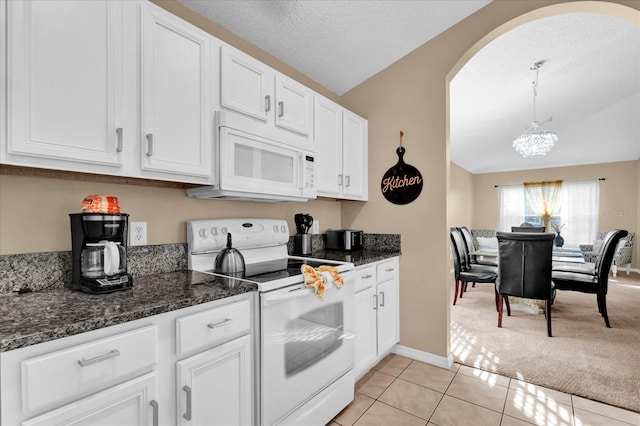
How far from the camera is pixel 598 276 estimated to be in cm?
326

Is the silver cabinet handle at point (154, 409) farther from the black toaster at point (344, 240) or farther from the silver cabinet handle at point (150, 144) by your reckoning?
the black toaster at point (344, 240)

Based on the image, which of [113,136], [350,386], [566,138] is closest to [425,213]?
[350,386]

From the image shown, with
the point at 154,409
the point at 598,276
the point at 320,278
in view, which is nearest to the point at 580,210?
the point at 598,276

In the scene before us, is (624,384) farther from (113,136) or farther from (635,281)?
(635,281)

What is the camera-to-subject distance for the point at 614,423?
179 cm

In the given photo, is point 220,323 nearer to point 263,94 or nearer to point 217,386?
point 217,386

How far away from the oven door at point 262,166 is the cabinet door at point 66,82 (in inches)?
20.0

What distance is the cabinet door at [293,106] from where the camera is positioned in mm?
2031

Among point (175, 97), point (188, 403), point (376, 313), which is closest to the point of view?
point (188, 403)

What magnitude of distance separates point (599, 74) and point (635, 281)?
4.27 m

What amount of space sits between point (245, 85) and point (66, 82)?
88cm

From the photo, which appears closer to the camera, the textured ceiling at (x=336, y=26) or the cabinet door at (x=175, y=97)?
the cabinet door at (x=175, y=97)

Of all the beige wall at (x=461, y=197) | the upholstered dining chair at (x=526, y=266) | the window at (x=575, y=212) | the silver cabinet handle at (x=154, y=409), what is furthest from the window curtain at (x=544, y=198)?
the silver cabinet handle at (x=154, y=409)

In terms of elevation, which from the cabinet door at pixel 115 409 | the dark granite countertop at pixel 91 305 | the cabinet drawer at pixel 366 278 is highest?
the dark granite countertop at pixel 91 305
